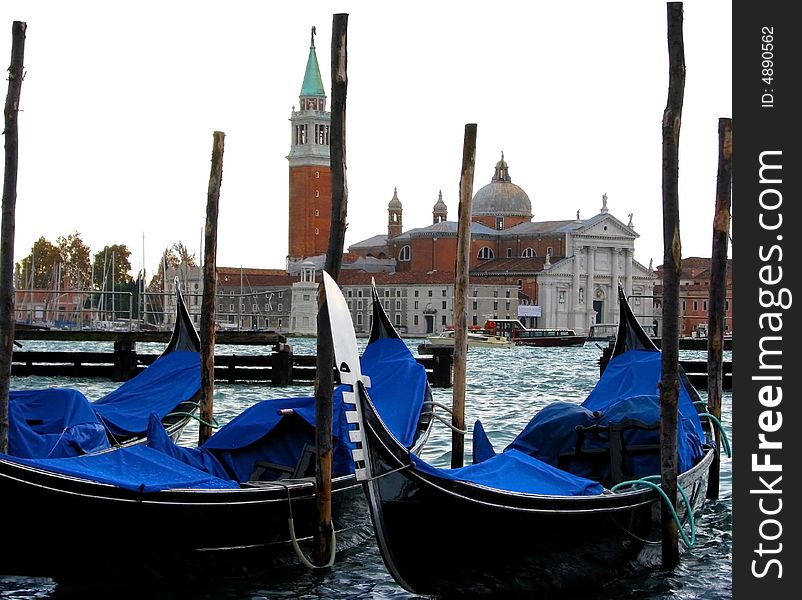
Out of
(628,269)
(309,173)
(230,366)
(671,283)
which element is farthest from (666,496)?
(628,269)

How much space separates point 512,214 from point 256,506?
163ft

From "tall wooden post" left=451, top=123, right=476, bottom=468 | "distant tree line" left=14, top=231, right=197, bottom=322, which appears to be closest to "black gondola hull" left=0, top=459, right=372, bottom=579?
"tall wooden post" left=451, top=123, right=476, bottom=468

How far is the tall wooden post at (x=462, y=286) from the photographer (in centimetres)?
588

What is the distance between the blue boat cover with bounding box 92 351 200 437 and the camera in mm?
6047

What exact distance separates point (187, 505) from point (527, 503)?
3.89 feet

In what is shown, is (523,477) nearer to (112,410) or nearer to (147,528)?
(147,528)

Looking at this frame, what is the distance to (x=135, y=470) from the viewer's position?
4.09 m

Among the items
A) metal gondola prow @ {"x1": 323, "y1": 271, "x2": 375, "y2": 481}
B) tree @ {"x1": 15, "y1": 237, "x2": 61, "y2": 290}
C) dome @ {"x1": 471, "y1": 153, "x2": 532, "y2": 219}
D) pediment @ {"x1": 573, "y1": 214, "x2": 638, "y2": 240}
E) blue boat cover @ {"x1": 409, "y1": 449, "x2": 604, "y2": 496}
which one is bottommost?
blue boat cover @ {"x1": 409, "y1": 449, "x2": 604, "y2": 496}

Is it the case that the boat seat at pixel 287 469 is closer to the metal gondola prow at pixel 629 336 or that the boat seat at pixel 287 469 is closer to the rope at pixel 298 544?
the rope at pixel 298 544

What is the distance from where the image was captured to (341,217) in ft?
15.0

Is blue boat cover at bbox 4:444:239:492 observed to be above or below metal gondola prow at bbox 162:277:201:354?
below

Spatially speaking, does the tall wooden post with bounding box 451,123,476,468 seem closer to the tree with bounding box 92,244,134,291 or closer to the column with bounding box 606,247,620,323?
the tree with bounding box 92,244,134,291

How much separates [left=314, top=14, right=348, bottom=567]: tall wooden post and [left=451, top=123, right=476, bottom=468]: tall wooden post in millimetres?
1444

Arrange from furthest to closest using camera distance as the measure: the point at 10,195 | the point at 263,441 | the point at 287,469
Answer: the point at 10,195, the point at 263,441, the point at 287,469
